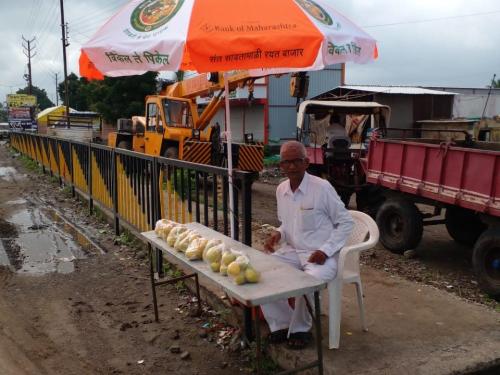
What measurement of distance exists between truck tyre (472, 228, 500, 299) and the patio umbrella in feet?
10.0

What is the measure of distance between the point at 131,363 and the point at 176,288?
5.18 feet

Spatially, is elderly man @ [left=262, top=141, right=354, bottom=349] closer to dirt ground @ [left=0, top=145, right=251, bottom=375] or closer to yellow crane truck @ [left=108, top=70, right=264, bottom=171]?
dirt ground @ [left=0, top=145, right=251, bottom=375]

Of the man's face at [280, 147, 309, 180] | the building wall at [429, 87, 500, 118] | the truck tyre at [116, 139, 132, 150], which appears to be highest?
the building wall at [429, 87, 500, 118]

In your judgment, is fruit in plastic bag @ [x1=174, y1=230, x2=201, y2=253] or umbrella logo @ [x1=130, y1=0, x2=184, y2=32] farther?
fruit in plastic bag @ [x1=174, y1=230, x2=201, y2=253]

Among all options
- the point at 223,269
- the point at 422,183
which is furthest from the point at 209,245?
the point at 422,183

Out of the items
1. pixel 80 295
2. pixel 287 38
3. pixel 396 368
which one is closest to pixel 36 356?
pixel 80 295

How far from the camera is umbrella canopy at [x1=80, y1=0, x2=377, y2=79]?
3.11 m

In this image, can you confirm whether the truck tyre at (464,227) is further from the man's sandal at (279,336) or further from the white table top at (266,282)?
the white table top at (266,282)

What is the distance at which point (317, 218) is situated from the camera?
11.3 ft

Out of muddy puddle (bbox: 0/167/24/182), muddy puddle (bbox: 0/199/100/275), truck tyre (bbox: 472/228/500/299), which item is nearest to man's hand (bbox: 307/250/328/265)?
truck tyre (bbox: 472/228/500/299)

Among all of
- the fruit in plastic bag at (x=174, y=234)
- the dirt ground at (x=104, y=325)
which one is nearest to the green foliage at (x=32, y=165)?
the dirt ground at (x=104, y=325)

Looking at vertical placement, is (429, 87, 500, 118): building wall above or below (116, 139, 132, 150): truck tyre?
above

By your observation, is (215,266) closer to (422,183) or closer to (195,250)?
(195,250)

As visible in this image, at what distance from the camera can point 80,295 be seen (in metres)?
5.14
